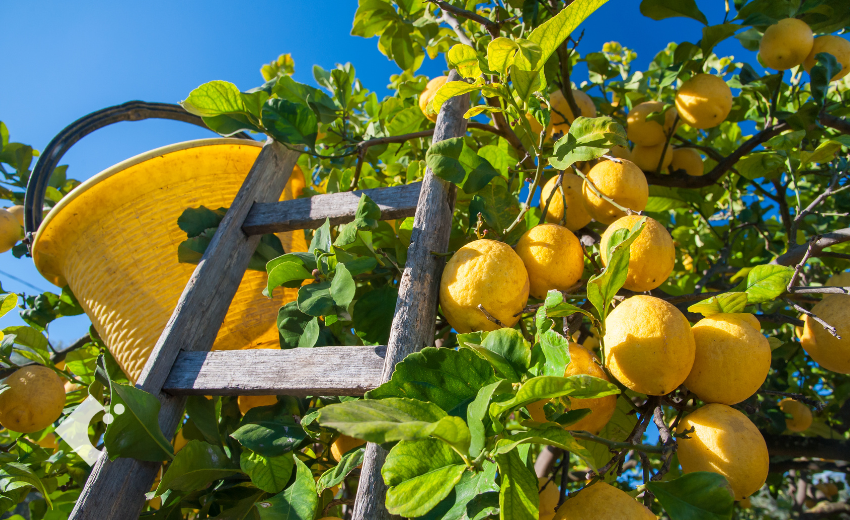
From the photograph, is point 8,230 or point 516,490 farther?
point 8,230

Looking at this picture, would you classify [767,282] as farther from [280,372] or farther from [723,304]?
[280,372]

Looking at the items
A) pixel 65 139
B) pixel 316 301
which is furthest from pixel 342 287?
pixel 65 139

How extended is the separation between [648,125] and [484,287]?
0.95 meters

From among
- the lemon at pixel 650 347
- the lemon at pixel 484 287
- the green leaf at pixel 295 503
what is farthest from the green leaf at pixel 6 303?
the lemon at pixel 650 347

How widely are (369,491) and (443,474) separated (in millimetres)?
144

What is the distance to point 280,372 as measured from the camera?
0.75 meters

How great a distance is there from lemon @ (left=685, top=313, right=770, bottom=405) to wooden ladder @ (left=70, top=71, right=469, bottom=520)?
1.23 feet

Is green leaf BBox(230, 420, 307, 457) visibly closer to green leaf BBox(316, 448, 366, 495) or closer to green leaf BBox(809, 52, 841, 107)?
green leaf BBox(316, 448, 366, 495)

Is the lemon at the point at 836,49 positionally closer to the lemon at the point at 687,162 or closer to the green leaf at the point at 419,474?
the lemon at the point at 687,162

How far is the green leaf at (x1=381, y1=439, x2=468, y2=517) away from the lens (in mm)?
451

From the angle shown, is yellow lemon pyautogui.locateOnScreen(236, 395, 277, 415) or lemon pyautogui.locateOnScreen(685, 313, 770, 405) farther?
yellow lemon pyautogui.locateOnScreen(236, 395, 277, 415)

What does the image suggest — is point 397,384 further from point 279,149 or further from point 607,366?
point 279,149

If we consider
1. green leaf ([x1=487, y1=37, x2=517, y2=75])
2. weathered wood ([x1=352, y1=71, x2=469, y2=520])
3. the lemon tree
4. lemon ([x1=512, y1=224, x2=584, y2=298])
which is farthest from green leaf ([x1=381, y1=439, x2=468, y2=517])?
green leaf ([x1=487, y1=37, x2=517, y2=75])

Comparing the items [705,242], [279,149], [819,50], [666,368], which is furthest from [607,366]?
[705,242]
